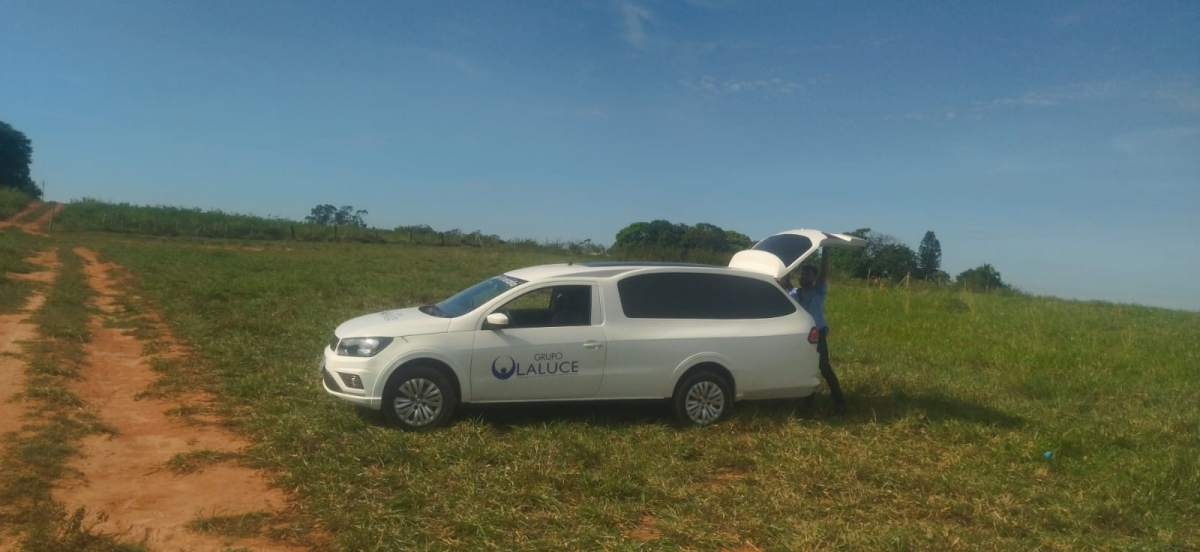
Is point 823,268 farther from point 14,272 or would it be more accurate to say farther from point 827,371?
point 14,272

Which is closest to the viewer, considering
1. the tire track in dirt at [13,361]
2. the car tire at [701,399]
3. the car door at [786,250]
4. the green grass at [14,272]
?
the tire track in dirt at [13,361]

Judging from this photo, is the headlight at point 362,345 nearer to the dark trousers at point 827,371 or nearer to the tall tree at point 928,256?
the dark trousers at point 827,371

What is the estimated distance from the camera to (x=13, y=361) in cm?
884

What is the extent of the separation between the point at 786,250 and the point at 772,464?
9.93 ft

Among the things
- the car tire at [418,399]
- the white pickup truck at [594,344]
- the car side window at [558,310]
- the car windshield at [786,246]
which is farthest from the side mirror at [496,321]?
the car windshield at [786,246]

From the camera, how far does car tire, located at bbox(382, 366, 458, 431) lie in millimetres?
6883

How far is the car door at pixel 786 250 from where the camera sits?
837cm

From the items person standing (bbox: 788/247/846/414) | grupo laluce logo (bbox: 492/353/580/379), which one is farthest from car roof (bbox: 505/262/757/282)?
person standing (bbox: 788/247/846/414)

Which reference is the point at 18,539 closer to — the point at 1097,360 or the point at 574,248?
the point at 1097,360

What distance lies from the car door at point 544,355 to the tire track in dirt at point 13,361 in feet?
12.1

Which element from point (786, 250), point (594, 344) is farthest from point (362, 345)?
point (786, 250)

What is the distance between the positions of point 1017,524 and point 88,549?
568 centimetres

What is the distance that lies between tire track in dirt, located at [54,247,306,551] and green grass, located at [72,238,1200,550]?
0.28 metres

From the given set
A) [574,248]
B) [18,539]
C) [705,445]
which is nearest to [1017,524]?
[705,445]
